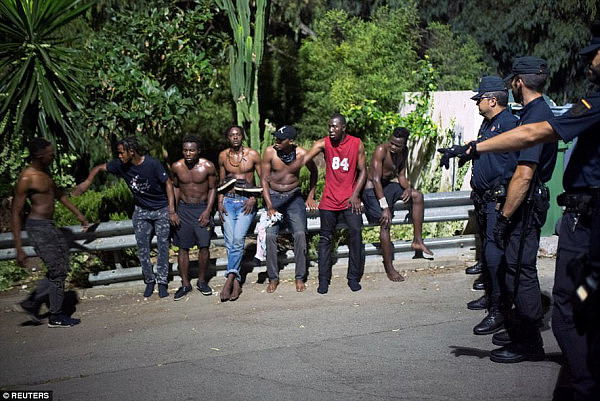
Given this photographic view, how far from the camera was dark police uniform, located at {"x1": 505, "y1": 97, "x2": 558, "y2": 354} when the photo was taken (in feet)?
17.3

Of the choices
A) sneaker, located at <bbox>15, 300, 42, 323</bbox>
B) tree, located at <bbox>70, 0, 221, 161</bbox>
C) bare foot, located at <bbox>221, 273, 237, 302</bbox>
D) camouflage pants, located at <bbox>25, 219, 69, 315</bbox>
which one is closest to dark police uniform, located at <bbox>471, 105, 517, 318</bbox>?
bare foot, located at <bbox>221, 273, 237, 302</bbox>

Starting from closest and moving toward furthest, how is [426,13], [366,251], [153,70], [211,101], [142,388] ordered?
[142,388]
[366,251]
[153,70]
[211,101]
[426,13]

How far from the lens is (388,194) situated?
7.98 m

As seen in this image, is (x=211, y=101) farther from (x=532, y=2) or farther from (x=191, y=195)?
(x=532, y=2)

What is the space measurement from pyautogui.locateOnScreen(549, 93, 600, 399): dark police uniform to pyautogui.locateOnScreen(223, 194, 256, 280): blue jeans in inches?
158

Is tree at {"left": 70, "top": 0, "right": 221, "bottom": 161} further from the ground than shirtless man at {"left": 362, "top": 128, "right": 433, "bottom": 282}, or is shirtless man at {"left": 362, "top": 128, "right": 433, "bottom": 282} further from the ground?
tree at {"left": 70, "top": 0, "right": 221, "bottom": 161}

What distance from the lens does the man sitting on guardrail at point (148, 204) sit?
748 cm

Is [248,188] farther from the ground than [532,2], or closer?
closer

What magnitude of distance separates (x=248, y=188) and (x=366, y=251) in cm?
160

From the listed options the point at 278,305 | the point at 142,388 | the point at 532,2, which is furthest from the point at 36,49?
the point at 532,2

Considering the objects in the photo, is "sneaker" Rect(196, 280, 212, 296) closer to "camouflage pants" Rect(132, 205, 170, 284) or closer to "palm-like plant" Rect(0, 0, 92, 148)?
"camouflage pants" Rect(132, 205, 170, 284)

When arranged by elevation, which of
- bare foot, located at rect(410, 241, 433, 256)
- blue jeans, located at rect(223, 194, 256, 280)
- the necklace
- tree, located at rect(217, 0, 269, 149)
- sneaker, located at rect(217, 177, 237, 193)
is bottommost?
bare foot, located at rect(410, 241, 433, 256)

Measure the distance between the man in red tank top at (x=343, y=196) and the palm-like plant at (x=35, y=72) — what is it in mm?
3059

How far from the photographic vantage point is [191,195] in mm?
7660
